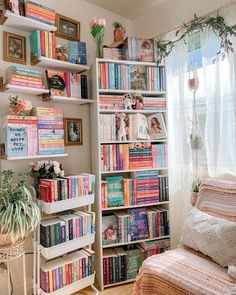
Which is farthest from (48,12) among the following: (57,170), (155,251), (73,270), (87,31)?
(155,251)

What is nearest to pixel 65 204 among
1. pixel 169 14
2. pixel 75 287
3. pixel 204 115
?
pixel 75 287

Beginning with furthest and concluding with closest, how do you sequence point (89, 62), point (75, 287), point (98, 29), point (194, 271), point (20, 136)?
1. point (89, 62)
2. point (98, 29)
3. point (75, 287)
4. point (20, 136)
5. point (194, 271)

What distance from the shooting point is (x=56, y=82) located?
2104mm

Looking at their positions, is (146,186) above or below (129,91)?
below

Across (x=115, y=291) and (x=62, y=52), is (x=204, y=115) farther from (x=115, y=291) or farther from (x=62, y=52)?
(x=115, y=291)

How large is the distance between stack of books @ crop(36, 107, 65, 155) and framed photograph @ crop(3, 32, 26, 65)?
0.45 metres

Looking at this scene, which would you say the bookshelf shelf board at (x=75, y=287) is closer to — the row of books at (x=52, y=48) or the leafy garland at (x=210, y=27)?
the row of books at (x=52, y=48)

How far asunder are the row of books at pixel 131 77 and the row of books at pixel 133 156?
0.53 m

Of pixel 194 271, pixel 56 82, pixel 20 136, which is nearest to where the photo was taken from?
pixel 194 271

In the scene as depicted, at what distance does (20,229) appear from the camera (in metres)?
1.55

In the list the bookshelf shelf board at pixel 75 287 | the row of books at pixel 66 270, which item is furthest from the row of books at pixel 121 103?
the bookshelf shelf board at pixel 75 287

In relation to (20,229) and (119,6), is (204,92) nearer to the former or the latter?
(119,6)

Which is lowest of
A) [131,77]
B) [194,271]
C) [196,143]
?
[194,271]

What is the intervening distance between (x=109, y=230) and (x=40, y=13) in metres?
1.85
